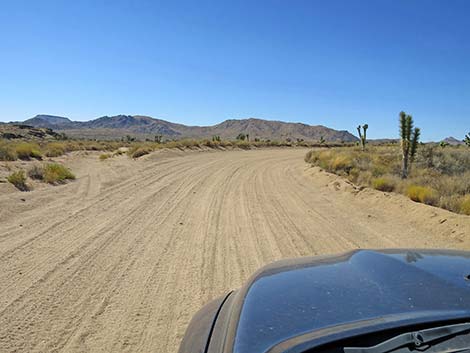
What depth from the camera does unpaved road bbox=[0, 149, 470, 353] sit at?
162 inches

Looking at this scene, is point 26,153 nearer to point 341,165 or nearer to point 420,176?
point 341,165

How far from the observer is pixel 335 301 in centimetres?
206

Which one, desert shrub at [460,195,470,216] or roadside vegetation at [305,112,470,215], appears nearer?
desert shrub at [460,195,470,216]

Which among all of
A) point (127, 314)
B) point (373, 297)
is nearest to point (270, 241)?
point (127, 314)

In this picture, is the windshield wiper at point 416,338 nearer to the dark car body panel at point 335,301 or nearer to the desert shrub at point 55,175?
the dark car body panel at point 335,301

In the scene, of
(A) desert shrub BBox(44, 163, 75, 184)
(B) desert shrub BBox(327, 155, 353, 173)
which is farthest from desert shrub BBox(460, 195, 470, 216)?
(A) desert shrub BBox(44, 163, 75, 184)

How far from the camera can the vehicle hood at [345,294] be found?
5.98 feet

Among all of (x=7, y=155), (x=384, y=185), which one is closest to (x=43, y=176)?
(x=7, y=155)

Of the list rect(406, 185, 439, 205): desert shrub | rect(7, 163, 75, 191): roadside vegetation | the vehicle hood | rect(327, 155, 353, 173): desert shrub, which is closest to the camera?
the vehicle hood

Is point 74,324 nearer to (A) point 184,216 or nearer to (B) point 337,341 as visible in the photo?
(B) point 337,341

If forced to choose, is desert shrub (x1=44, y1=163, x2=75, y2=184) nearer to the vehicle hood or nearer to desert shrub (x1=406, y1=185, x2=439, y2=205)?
desert shrub (x1=406, y1=185, x2=439, y2=205)

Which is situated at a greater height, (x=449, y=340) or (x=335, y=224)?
(x=449, y=340)

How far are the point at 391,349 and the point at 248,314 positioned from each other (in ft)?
2.31

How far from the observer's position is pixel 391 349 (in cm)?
167
